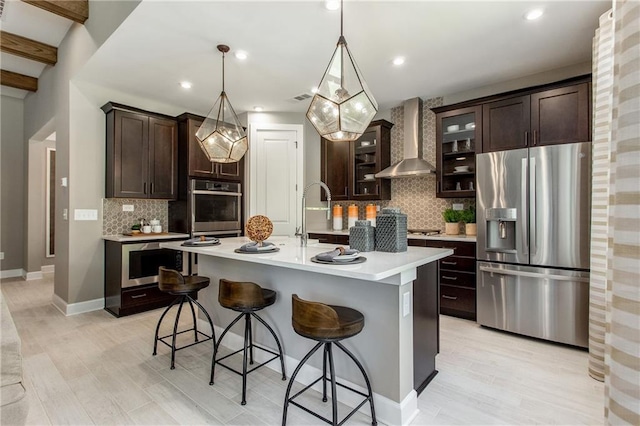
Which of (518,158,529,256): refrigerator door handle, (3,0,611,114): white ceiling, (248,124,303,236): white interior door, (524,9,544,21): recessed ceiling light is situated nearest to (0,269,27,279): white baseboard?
(3,0,611,114): white ceiling

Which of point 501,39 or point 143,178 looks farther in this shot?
point 143,178

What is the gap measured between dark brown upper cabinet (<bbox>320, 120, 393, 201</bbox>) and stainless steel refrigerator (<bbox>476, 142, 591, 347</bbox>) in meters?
1.54

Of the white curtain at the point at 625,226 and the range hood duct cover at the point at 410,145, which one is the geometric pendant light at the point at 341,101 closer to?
the white curtain at the point at 625,226

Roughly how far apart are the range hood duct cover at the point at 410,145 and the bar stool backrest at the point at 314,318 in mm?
2994

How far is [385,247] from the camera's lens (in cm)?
226

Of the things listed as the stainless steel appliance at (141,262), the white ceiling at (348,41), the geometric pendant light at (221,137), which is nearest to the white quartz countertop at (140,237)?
the stainless steel appliance at (141,262)

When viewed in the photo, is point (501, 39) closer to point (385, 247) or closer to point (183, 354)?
point (385, 247)

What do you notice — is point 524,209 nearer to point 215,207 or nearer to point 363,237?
point 363,237

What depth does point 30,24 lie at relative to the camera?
387 cm

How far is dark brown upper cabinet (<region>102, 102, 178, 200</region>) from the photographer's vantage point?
4070 millimetres

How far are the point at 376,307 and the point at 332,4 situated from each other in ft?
7.37

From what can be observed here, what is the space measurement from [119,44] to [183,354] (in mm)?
2961

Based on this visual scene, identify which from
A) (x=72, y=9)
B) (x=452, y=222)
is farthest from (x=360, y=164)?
(x=72, y=9)

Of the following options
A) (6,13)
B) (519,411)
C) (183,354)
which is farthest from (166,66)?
(519,411)
